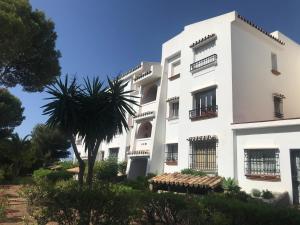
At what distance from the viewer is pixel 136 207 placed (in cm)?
862

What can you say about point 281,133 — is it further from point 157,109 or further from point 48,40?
point 48,40

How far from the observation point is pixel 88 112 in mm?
16672

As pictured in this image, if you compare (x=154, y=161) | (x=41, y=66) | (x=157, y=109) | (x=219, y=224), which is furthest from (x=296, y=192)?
(x=41, y=66)

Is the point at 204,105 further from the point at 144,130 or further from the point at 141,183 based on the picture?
the point at 144,130

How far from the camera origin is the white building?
14.4 m

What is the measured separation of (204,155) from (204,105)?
10.8ft

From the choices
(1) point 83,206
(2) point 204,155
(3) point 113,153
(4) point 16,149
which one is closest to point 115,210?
(1) point 83,206

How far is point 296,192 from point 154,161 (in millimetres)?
10685

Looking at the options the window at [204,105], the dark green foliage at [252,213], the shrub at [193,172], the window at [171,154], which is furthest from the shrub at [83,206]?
the window at [171,154]

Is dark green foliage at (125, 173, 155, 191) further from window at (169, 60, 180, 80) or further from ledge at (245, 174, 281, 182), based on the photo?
window at (169, 60, 180, 80)

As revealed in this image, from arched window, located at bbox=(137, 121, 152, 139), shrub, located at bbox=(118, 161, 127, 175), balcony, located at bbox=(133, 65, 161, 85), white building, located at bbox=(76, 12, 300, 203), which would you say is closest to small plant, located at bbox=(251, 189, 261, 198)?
white building, located at bbox=(76, 12, 300, 203)

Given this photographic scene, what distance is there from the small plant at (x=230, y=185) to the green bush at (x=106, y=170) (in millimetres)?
11819

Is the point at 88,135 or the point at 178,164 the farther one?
the point at 178,164

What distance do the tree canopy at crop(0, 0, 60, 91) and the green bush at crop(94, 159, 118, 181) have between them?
9851 mm
